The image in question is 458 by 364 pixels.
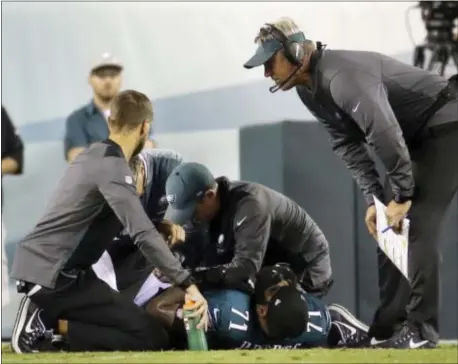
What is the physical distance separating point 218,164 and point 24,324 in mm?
1696

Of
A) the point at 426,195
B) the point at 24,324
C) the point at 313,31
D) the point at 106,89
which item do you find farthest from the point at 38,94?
the point at 426,195

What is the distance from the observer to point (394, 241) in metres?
2.90

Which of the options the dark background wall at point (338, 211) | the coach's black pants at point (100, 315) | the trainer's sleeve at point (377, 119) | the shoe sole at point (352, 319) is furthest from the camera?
the dark background wall at point (338, 211)

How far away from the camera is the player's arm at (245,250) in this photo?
3117mm

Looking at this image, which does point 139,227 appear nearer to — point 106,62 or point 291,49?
point 291,49

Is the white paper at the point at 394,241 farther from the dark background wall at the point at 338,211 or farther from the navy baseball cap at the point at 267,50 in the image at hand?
the dark background wall at the point at 338,211

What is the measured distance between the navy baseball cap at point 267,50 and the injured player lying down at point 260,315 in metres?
0.70

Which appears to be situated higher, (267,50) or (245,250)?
(267,50)

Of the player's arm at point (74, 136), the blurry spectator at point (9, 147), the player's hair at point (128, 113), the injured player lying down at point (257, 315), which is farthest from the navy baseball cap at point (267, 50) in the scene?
the blurry spectator at point (9, 147)

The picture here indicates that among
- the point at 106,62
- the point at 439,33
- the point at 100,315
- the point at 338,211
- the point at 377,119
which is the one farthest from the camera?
the point at 439,33

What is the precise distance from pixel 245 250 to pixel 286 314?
235 millimetres

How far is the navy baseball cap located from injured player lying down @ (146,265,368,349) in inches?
27.7

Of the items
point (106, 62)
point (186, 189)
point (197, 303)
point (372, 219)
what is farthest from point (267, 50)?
point (106, 62)

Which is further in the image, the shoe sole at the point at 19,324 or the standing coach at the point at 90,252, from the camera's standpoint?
the shoe sole at the point at 19,324
